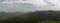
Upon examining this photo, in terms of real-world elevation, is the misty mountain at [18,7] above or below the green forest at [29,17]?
above

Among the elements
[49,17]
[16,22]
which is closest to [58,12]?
[49,17]

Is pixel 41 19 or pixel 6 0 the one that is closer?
pixel 41 19

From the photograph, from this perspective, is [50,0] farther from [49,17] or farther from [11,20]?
[11,20]

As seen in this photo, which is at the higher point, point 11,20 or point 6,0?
point 6,0

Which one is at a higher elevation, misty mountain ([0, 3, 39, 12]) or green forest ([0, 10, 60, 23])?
misty mountain ([0, 3, 39, 12])

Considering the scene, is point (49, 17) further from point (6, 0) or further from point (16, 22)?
point (6, 0)

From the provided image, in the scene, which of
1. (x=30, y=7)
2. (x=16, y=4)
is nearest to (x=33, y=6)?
(x=30, y=7)
